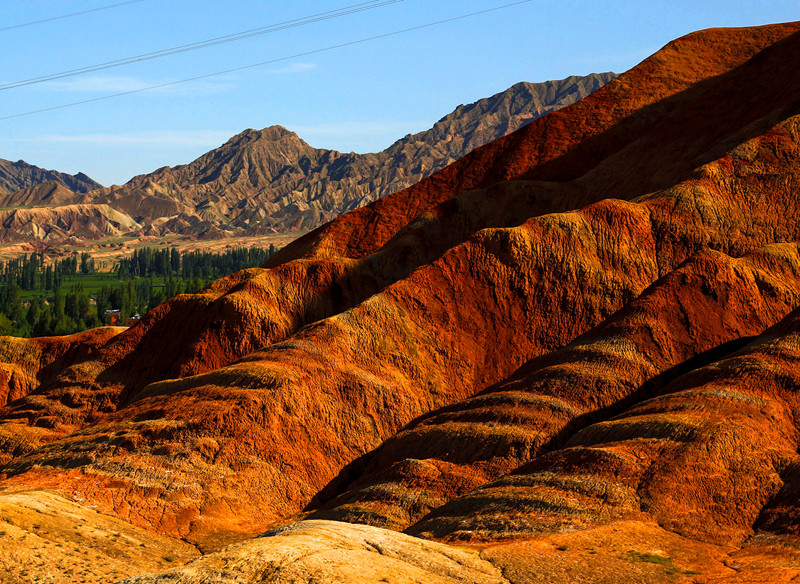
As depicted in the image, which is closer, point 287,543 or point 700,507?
point 287,543

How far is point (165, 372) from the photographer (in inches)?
2721

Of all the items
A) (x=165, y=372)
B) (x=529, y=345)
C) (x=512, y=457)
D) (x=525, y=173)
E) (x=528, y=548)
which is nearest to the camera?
(x=528, y=548)

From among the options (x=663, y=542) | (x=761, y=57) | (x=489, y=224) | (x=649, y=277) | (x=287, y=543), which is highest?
(x=761, y=57)

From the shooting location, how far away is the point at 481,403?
2007 inches

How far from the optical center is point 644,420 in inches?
1670

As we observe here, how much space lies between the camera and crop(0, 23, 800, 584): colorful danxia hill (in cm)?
3462

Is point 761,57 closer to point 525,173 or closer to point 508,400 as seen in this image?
point 525,173

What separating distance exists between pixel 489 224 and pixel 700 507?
4699cm

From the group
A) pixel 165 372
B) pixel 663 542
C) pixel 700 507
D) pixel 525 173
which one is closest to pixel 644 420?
pixel 700 507

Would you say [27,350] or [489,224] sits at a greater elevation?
[489,224]

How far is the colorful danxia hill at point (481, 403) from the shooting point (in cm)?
3462

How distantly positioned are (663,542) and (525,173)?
219ft

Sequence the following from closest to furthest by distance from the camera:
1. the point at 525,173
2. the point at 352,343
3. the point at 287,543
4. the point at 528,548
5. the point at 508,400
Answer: the point at 287,543, the point at 528,548, the point at 508,400, the point at 352,343, the point at 525,173

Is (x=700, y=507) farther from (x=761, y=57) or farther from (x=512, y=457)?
(x=761, y=57)
